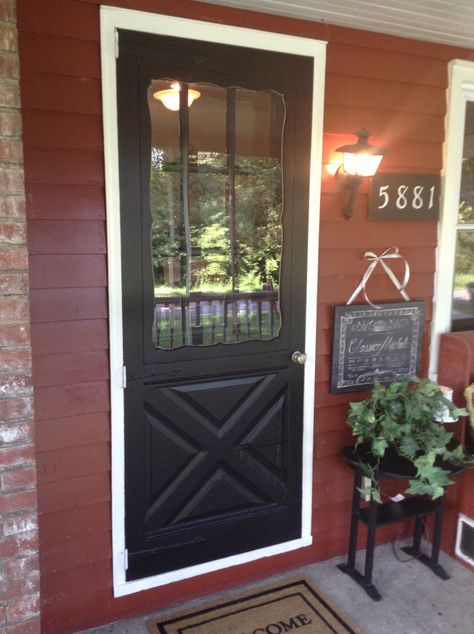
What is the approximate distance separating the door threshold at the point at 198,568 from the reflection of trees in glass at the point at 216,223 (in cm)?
118

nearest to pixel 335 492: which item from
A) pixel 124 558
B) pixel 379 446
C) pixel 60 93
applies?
pixel 379 446

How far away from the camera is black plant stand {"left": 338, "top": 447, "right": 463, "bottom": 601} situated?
2232 mm

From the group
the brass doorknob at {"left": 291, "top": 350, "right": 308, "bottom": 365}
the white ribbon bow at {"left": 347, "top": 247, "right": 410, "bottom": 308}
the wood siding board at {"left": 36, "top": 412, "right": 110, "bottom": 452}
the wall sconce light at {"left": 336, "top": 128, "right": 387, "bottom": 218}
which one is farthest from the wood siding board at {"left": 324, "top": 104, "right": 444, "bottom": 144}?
the wood siding board at {"left": 36, "top": 412, "right": 110, "bottom": 452}

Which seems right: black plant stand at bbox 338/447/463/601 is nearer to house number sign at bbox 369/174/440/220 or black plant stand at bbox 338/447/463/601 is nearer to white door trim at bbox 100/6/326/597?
white door trim at bbox 100/6/326/597

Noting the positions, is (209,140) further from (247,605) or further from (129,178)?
(247,605)

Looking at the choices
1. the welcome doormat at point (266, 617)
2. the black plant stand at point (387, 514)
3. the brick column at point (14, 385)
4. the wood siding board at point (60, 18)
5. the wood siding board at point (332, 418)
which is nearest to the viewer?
the brick column at point (14, 385)

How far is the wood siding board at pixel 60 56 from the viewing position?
70.3 inches

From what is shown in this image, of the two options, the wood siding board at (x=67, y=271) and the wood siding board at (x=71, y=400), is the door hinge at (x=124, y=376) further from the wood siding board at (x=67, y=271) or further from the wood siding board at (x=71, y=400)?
the wood siding board at (x=67, y=271)

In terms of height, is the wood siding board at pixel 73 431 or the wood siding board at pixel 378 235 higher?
the wood siding board at pixel 378 235

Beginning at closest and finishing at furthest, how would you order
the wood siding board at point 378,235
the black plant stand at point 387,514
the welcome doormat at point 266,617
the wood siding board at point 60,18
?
the wood siding board at point 60,18
the welcome doormat at point 266,617
the black plant stand at point 387,514
the wood siding board at point 378,235

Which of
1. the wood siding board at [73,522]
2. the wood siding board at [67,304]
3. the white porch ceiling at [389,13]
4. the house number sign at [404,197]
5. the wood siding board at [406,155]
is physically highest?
the white porch ceiling at [389,13]

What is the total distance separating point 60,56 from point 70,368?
109cm

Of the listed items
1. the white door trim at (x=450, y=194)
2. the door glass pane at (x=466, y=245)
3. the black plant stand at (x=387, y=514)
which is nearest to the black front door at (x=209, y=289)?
the black plant stand at (x=387, y=514)

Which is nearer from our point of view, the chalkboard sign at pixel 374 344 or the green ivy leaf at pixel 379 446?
the green ivy leaf at pixel 379 446
